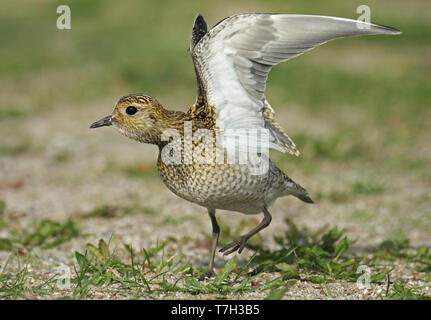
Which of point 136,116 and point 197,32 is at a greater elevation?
point 197,32

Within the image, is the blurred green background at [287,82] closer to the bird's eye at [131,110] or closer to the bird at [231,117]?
the bird at [231,117]

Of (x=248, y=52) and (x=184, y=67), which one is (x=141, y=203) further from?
→ (x=184, y=67)

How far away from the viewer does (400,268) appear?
16.3 ft

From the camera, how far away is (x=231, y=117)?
14.1ft

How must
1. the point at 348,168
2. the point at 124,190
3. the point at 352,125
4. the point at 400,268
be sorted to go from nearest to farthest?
the point at 400,268 → the point at 124,190 → the point at 348,168 → the point at 352,125

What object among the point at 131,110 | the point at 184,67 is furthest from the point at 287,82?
the point at 131,110

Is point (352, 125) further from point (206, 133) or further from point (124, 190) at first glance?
point (206, 133)

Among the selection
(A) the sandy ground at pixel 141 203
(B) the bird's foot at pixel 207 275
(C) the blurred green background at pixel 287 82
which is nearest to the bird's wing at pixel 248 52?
(B) the bird's foot at pixel 207 275

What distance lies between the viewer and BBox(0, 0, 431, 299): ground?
170 inches

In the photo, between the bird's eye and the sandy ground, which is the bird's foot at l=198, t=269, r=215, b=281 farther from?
the bird's eye

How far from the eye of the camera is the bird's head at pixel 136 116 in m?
4.46

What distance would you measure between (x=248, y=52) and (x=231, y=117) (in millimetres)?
528
